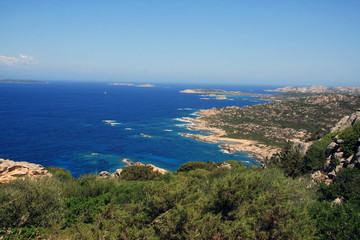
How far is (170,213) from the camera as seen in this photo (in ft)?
43.1

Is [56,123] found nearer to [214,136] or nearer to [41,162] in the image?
[41,162]

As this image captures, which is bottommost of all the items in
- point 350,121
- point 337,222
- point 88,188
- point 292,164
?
point 88,188

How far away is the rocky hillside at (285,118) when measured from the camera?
82.2 m

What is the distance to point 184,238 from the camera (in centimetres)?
1154

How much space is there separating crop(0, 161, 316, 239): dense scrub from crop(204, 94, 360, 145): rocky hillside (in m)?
63.8

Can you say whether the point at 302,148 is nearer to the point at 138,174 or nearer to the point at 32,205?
the point at 138,174

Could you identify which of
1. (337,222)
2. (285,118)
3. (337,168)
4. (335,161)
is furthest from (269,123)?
(337,222)

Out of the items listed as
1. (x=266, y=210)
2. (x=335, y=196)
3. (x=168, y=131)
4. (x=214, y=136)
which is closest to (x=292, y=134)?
(x=214, y=136)

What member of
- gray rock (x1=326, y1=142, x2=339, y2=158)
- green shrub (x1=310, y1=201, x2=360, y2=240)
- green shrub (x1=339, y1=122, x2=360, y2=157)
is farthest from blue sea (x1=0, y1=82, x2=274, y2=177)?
green shrub (x1=310, y1=201, x2=360, y2=240)

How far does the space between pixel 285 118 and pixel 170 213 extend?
9992 centimetres

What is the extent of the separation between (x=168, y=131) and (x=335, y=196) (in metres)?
73.6

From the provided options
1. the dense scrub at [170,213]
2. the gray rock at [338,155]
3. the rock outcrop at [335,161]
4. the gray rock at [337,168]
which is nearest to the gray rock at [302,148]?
the rock outcrop at [335,161]

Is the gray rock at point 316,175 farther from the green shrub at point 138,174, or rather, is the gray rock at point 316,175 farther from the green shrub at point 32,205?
the green shrub at point 32,205

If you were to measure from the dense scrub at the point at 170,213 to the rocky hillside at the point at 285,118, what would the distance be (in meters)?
63.8
